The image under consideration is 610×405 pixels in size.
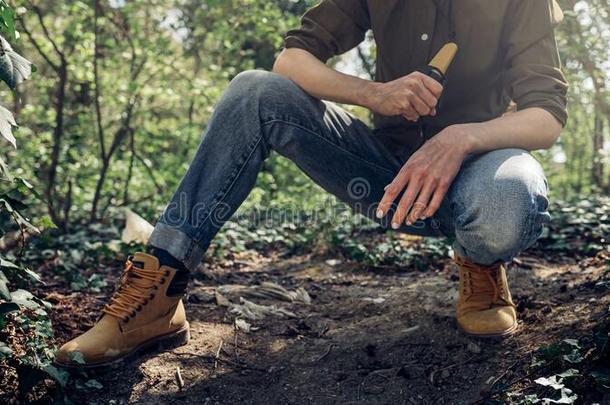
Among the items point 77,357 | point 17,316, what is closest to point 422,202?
point 77,357

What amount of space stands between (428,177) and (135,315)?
119cm

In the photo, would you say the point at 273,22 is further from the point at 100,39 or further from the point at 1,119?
the point at 1,119

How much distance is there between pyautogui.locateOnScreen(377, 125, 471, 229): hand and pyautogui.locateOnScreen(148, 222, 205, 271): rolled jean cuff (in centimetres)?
72

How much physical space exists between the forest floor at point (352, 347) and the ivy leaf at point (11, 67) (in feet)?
3.41

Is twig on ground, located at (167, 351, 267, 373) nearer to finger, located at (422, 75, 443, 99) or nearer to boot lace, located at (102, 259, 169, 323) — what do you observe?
boot lace, located at (102, 259, 169, 323)

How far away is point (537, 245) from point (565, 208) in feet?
2.30

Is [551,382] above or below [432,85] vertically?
below

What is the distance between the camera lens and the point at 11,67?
1.86 m

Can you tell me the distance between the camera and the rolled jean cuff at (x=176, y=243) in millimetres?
2324

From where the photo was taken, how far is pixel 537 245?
168 inches

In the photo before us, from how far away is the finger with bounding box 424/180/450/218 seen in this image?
2180 mm

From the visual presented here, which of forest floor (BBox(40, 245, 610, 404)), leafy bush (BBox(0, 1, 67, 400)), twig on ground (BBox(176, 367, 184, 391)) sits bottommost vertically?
forest floor (BBox(40, 245, 610, 404))

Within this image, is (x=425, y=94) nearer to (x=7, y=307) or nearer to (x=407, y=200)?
(x=407, y=200)

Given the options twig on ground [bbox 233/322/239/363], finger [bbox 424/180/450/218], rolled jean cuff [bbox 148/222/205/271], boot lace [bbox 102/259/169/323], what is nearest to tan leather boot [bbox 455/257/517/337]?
finger [bbox 424/180/450/218]
